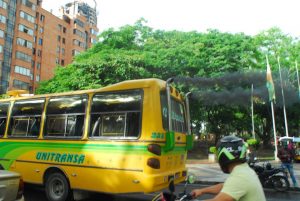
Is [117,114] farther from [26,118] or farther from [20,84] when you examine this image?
[20,84]

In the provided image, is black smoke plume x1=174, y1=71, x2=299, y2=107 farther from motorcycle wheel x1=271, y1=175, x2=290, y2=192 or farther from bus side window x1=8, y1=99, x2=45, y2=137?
bus side window x1=8, y1=99, x2=45, y2=137

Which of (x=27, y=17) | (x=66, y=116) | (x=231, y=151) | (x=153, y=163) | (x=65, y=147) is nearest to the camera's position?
(x=231, y=151)

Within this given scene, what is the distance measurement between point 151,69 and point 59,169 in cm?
1708

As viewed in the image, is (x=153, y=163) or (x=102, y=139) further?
(x=102, y=139)

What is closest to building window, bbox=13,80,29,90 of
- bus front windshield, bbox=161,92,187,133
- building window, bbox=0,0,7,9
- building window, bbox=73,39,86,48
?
building window, bbox=0,0,7,9

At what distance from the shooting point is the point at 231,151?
320 centimetres

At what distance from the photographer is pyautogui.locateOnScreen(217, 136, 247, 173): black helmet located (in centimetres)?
320

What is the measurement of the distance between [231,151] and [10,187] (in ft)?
12.1

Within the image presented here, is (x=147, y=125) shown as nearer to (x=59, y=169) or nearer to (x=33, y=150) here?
(x=59, y=169)

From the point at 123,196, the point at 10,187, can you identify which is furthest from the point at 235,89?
the point at 10,187

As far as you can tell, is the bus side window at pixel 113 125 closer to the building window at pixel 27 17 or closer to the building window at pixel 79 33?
the building window at pixel 27 17

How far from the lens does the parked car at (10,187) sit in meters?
5.20

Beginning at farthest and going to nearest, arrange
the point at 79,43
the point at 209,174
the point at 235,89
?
the point at 79,43 < the point at 235,89 < the point at 209,174

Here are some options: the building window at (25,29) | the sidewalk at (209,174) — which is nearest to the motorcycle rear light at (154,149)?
the sidewalk at (209,174)
